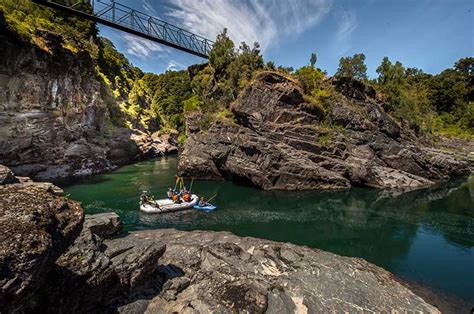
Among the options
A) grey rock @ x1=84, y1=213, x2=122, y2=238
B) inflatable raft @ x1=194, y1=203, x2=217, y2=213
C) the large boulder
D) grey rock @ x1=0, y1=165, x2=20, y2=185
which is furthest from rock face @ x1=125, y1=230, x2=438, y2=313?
inflatable raft @ x1=194, y1=203, x2=217, y2=213

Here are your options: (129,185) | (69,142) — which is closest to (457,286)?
(129,185)

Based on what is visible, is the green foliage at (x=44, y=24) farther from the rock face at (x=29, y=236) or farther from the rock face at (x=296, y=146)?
the rock face at (x=29, y=236)

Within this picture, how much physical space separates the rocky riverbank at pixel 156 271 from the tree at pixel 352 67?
40.8m

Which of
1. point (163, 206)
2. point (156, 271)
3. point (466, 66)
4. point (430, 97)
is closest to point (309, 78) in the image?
point (163, 206)

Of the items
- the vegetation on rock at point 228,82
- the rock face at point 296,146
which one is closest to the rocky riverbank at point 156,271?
the rock face at point 296,146

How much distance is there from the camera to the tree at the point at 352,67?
168 feet

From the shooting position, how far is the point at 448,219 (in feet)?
101

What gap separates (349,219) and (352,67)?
33100 millimetres

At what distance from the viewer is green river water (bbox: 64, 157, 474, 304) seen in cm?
2094

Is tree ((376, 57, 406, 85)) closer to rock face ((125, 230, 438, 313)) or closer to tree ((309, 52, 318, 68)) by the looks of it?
tree ((309, 52, 318, 68))

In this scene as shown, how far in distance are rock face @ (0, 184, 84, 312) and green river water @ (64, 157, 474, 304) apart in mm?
17444

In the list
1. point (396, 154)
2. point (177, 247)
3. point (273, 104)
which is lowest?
point (177, 247)

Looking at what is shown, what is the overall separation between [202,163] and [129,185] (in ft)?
38.2

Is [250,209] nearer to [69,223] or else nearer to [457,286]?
[457,286]
